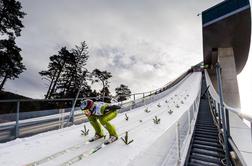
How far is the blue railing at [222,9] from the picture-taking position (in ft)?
48.6

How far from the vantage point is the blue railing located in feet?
48.6

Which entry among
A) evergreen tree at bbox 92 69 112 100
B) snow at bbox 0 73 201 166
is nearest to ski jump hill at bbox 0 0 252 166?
snow at bbox 0 73 201 166

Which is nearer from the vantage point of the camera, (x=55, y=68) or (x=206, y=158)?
(x=206, y=158)

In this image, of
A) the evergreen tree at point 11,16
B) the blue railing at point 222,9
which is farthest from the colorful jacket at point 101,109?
the evergreen tree at point 11,16

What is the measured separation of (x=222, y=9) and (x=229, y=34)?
9.18 ft

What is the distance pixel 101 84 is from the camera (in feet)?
129

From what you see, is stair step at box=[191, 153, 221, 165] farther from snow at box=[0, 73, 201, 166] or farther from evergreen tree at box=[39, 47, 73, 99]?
evergreen tree at box=[39, 47, 73, 99]

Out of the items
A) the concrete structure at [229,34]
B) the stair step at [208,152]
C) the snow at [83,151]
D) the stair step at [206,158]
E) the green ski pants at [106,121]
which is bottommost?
the stair step at [206,158]

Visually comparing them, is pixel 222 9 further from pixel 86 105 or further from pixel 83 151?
pixel 83 151

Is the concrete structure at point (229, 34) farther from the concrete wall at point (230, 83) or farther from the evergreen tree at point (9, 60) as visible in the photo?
the evergreen tree at point (9, 60)

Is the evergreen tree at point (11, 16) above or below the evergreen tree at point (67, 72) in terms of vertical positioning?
above

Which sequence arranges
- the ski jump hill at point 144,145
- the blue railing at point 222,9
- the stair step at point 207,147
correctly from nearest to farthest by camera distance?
the ski jump hill at point 144,145 → the stair step at point 207,147 → the blue railing at point 222,9

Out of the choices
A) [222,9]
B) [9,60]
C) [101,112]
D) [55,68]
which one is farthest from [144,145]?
[55,68]

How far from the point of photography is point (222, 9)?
1617 cm
